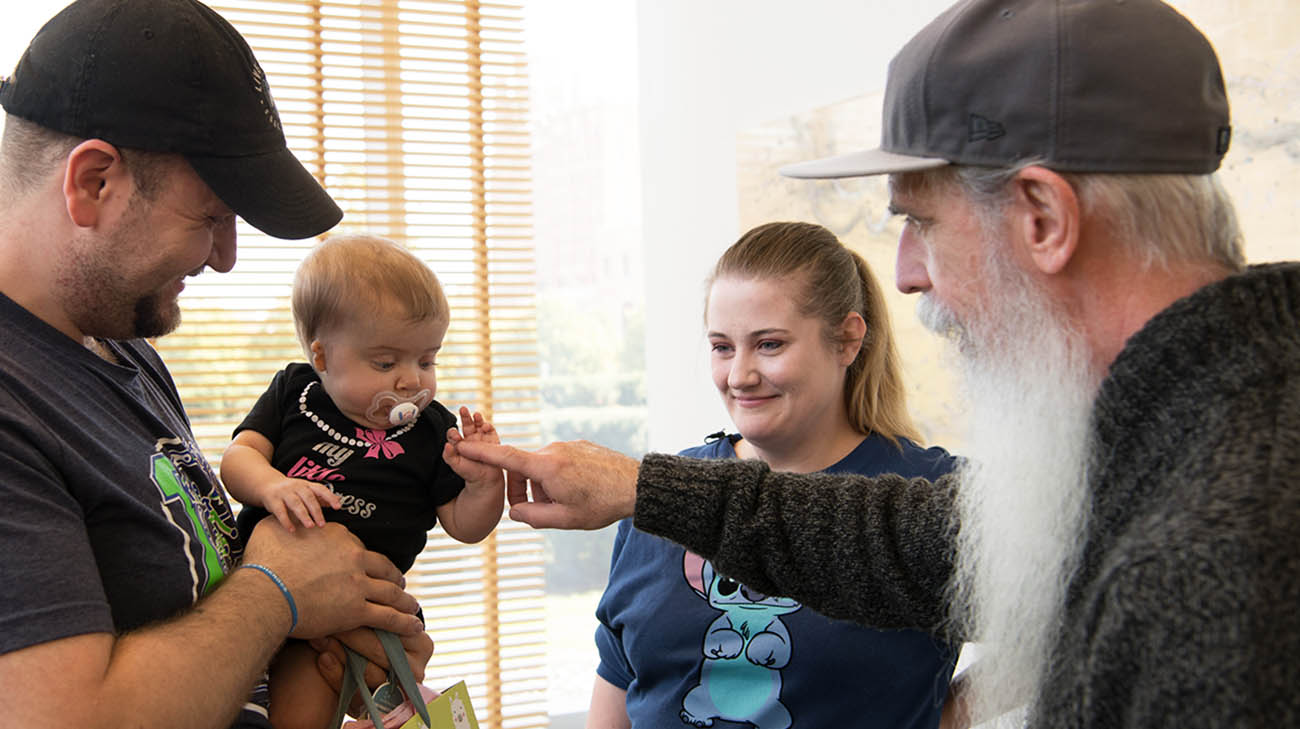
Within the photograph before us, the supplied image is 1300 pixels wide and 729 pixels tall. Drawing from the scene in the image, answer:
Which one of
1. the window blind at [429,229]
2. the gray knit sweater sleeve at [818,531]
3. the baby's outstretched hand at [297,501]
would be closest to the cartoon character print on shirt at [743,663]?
the gray knit sweater sleeve at [818,531]

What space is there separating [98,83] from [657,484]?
105 cm

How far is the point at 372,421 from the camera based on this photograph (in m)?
1.97

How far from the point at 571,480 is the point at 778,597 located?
45 cm

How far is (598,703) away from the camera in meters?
2.43

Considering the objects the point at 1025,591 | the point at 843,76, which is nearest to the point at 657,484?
the point at 1025,591

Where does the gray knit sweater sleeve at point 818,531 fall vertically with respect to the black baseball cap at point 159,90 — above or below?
below

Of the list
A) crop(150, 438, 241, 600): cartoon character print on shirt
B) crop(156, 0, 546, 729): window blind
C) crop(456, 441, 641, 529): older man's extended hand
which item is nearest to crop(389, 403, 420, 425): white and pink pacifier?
crop(456, 441, 641, 529): older man's extended hand

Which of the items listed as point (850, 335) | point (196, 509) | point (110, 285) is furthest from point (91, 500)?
point (850, 335)

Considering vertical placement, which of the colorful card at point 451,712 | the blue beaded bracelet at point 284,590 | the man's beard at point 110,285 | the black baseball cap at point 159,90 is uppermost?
the black baseball cap at point 159,90

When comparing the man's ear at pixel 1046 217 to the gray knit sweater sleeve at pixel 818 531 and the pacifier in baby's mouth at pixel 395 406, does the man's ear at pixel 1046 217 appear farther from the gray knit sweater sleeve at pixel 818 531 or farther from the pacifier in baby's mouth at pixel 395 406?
the pacifier in baby's mouth at pixel 395 406

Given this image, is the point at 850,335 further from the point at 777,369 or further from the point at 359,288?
the point at 359,288

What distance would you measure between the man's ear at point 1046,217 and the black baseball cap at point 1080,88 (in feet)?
0.08

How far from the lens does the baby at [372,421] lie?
1920 millimetres

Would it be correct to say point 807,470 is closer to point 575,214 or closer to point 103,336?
point 103,336
